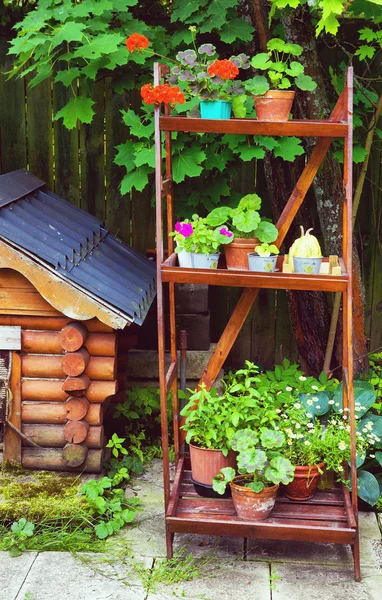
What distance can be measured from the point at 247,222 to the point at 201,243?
261mm

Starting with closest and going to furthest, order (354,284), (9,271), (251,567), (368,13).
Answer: (251,567) → (9,271) → (368,13) → (354,284)

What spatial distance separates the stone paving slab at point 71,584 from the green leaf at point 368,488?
1391 millimetres

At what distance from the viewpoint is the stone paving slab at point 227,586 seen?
361cm

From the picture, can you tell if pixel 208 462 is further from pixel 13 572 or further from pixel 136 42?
pixel 136 42

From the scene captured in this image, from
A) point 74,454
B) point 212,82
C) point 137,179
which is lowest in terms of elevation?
point 74,454

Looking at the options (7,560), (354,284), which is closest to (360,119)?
(354,284)

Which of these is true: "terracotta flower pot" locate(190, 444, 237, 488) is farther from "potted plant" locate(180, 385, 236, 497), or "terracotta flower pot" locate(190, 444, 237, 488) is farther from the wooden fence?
the wooden fence

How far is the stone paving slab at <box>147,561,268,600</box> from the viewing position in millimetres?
3611

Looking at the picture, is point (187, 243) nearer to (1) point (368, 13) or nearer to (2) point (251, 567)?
(2) point (251, 567)

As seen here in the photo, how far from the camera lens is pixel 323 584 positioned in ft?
12.2

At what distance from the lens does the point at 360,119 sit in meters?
5.39

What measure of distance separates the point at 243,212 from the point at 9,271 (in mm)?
1509

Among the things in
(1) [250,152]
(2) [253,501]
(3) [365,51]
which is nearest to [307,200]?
(1) [250,152]

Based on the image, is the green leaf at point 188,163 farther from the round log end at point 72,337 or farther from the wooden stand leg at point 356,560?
the wooden stand leg at point 356,560
